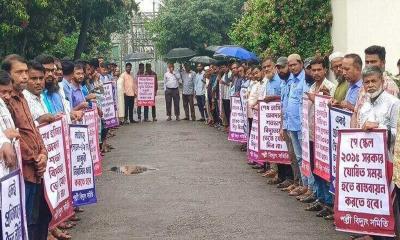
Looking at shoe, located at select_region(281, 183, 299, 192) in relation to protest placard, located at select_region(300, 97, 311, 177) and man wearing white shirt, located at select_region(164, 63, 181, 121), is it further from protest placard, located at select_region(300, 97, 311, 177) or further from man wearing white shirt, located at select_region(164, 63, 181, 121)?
man wearing white shirt, located at select_region(164, 63, 181, 121)

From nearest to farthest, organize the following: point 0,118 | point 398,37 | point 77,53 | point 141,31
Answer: point 0,118 < point 398,37 < point 77,53 < point 141,31

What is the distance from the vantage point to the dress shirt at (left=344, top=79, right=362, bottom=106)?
791cm

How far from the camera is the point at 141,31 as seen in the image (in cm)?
7125

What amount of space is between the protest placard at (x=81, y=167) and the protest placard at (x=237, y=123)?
6.72 metres

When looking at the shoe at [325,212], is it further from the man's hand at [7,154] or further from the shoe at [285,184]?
the man's hand at [7,154]

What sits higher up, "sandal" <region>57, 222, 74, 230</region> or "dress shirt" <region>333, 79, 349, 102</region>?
"dress shirt" <region>333, 79, 349, 102</region>

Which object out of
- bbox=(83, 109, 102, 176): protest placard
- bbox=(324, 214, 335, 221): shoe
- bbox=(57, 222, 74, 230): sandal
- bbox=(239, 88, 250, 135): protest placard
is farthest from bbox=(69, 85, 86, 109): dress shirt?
bbox=(239, 88, 250, 135): protest placard

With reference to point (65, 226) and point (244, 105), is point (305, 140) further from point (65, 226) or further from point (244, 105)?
point (244, 105)

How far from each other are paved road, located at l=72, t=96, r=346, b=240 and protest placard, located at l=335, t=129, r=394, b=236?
0.86 meters

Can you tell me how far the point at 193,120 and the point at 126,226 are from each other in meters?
16.1

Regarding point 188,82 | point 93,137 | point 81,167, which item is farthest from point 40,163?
point 188,82

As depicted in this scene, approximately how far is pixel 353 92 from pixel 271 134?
387 cm

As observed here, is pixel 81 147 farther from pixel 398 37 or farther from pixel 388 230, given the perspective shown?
pixel 398 37

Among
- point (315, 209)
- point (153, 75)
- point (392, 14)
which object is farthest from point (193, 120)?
point (315, 209)
